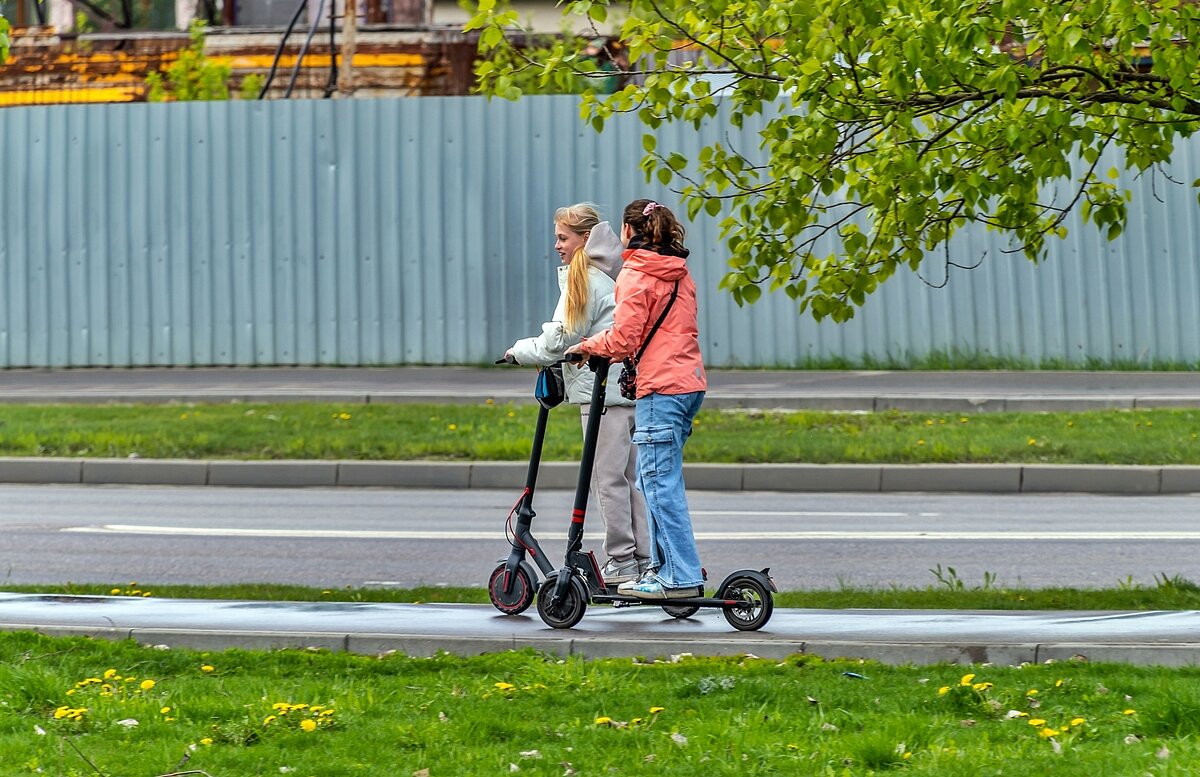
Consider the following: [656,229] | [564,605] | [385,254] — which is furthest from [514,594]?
[385,254]

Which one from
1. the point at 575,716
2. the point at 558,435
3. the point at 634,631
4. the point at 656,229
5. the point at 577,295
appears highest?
the point at 656,229

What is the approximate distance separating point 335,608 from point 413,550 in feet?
7.90

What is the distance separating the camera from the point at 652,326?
600cm

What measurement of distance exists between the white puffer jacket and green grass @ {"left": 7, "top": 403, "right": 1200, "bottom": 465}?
5.76 metres

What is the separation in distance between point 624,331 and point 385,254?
12.6m

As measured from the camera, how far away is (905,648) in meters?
5.57

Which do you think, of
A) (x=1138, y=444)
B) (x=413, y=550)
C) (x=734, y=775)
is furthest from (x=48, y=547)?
(x=1138, y=444)

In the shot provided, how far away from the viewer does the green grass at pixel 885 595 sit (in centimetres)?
691

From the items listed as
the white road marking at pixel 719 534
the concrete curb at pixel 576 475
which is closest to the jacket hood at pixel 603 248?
the white road marking at pixel 719 534

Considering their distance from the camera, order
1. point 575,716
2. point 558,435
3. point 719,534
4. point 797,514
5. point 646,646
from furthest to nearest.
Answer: point 558,435
point 797,514
point 719,534
point 646,646
point 575,716

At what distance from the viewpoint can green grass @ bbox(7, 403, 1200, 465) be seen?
1201 centimetres

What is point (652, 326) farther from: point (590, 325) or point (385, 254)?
point (385, 254)

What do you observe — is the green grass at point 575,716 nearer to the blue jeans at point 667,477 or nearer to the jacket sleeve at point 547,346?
the blue jeans at point 667,477

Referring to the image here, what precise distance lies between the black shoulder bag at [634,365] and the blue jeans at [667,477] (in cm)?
6
